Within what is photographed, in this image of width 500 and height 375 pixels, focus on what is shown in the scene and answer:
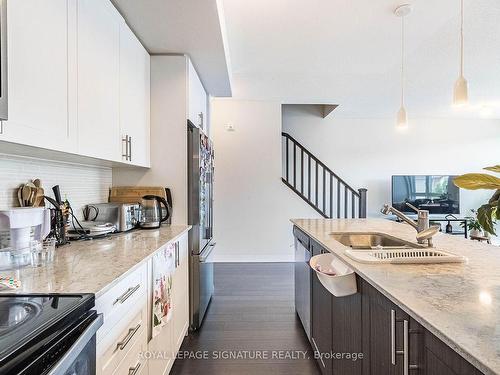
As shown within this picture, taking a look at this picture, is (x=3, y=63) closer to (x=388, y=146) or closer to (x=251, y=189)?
(x=251, y=189)

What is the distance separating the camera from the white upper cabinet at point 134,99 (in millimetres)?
2057

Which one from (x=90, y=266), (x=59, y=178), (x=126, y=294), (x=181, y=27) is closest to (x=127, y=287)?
(x=126, y=294)

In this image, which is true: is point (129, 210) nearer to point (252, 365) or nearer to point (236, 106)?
point (252, 365)

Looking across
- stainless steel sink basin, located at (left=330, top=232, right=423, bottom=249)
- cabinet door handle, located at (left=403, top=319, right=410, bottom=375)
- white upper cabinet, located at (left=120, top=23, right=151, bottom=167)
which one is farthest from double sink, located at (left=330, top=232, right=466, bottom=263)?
white upper cabinet, located at (left=120, top=23, right=151, bottom=167)

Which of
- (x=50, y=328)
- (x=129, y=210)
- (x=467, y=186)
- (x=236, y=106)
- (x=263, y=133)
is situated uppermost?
(x=236, y=106)

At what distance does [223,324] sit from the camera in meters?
2.63

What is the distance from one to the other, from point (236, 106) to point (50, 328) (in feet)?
14.5

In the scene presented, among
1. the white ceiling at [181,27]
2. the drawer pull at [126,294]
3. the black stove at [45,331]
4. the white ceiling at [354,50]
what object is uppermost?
the white ceiling at [354,50]

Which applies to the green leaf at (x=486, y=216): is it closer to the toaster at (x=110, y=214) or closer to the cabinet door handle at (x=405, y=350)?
the cabinet door handle at (x=405, y=350)

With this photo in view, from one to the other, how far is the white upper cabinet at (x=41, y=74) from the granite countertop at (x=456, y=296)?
1420 mm

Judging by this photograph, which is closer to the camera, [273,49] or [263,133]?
[273,49]

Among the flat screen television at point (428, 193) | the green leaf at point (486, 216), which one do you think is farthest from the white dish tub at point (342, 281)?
→ the flat screen television at point (428, 193)

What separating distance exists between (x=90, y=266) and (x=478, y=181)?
144cm

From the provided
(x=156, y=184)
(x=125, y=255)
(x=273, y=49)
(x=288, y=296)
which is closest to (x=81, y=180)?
(x=156, y=184)
